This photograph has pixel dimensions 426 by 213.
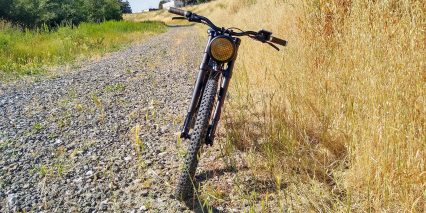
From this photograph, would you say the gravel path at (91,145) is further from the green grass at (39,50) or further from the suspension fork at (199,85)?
the green grass at (39,50)

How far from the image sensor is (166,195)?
2.34 m

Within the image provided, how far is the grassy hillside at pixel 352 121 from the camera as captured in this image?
6.15ft

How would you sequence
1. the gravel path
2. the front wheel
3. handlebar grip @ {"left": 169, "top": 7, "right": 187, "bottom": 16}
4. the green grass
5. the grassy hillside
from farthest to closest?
1. the green grass
2. handlebar grip @ {"left": 169, "top": 7, "right": 187, "bottom": 16}
3. the gravel path
4. the front wheel
5. the grassy hillside

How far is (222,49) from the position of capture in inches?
85.5

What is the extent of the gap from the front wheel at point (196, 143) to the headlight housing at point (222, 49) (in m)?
0.19

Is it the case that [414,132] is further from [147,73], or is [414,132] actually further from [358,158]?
[147,73]

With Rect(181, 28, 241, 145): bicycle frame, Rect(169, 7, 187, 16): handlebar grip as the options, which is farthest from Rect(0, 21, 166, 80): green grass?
Rect(181, 28, 241, 145): bicycle frame

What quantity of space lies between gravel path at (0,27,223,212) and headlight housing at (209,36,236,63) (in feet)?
3.39

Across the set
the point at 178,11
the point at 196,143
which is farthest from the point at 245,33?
the point at 196,143

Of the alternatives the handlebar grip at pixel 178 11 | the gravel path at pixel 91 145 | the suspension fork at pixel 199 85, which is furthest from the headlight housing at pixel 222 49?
the gravel path at pixel 91 145

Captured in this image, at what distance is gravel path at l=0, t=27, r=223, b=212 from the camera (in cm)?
232

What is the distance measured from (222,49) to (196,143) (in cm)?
65

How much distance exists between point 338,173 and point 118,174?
170 cm

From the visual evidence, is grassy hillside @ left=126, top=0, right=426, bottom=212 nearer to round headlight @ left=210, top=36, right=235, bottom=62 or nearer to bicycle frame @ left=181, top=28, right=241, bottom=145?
bicycle frame @ left=181, top=28, right=241, bottom=145
